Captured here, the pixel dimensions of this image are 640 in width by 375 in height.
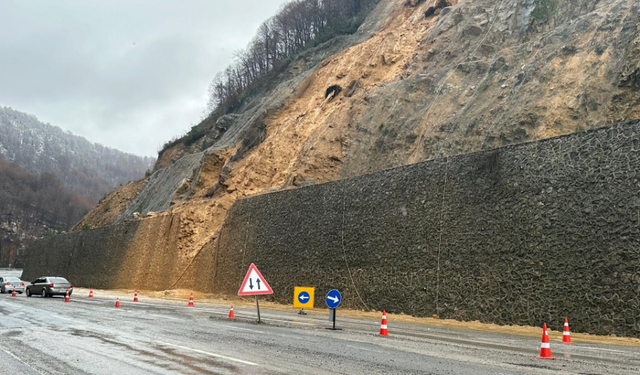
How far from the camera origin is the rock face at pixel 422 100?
75.6ft

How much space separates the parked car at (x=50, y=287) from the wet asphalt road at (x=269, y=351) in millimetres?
15853

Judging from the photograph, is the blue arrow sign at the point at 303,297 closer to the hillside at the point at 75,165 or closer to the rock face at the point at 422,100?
the rock face at the point at 422,100

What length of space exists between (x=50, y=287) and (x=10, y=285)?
769 cm

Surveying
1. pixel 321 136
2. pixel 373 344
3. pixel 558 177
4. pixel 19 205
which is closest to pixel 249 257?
pixel 321 136

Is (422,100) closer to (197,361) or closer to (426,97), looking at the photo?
(426,97)

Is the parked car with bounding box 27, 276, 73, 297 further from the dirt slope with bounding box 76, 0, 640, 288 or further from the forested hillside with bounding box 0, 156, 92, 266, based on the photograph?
the forested hillside with bounding box 0, 156, 92, 266

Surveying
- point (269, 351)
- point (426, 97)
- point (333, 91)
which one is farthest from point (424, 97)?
point (269, 351)

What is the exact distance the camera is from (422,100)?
98.7 feet

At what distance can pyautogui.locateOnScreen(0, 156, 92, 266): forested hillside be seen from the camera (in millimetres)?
120688

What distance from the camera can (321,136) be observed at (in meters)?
33.8

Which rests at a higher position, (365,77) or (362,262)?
(365,77)

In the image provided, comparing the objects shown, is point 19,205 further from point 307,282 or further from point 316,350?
point 316,350

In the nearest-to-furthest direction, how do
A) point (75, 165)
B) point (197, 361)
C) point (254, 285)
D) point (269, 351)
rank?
point (197, 361) → point (269, 351) → point (254, 285) → point (75, 165)

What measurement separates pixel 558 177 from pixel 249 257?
57.7 feet
